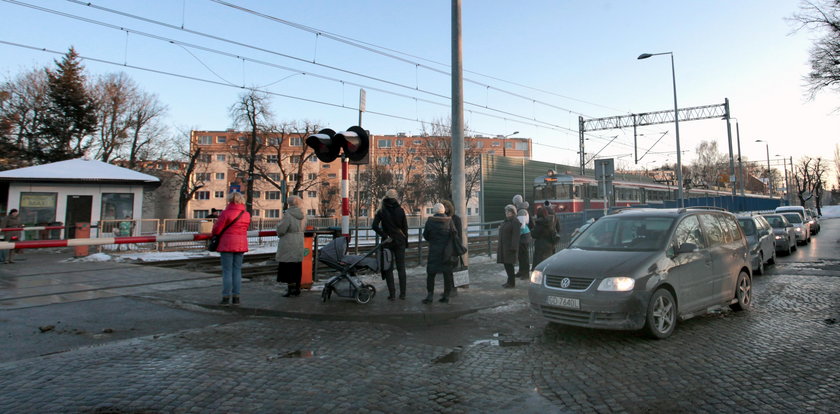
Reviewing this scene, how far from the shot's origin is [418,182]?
168 feet

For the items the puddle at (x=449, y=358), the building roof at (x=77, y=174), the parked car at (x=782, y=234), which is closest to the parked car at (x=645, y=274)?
the puddle at (x=449, y=358)

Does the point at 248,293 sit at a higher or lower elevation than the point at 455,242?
lower

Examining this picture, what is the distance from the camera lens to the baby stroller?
7.80 m

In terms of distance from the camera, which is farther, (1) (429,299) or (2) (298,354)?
(1) (429,299)

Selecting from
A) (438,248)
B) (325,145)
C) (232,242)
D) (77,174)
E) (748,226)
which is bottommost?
(438,248)

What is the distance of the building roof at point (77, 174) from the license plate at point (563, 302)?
18.9 meters

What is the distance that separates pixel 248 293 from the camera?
8562 mm

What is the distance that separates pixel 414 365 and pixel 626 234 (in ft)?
11.8

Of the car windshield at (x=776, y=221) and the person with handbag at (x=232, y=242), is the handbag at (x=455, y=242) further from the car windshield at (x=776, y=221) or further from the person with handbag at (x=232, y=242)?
the car windshield at (x=776, y=221)

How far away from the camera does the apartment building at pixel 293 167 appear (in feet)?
144

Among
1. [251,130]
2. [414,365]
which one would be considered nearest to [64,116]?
[251,130]

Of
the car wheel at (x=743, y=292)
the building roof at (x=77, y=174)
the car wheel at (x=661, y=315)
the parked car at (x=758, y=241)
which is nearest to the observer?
the car wheel at (x=661, y=315)

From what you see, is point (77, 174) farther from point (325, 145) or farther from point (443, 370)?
point (443, 370)

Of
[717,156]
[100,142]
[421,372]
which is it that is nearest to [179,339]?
[421,372]
